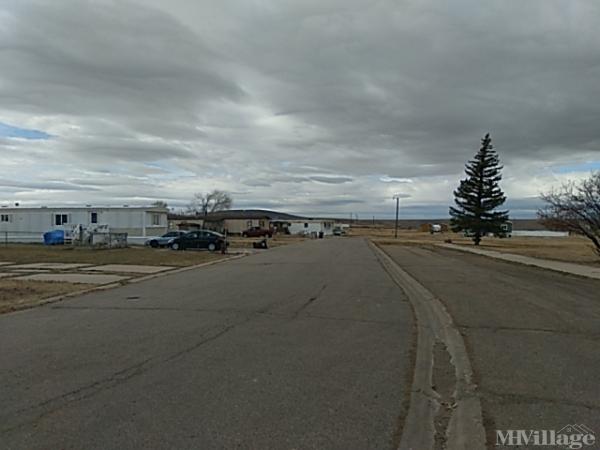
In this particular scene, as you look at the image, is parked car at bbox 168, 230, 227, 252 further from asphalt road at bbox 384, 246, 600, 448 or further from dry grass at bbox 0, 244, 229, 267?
asphalt road at bbox 384, 246, 600, 448

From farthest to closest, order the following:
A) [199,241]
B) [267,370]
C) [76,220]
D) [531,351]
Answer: [76,220] < [199,241] < [531,351] < [267,370]

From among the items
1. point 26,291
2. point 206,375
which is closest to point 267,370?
point 206,375

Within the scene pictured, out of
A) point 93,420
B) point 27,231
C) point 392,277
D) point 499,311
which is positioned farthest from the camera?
point 27,231

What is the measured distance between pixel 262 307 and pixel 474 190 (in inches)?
2192

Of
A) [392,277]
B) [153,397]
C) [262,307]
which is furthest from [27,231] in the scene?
[153,397]

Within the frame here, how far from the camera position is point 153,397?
530cm

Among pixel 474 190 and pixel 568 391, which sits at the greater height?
pixel 474 190

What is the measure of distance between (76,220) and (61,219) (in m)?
1.60

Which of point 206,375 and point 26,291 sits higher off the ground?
point 206,375

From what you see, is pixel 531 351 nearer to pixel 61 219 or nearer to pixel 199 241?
pixel 199 241

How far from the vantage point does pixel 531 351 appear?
747cm

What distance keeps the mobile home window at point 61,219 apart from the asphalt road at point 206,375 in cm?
4000

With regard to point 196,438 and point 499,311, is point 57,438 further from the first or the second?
point 499,311

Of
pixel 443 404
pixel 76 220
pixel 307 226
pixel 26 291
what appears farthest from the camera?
pixel 307 226
